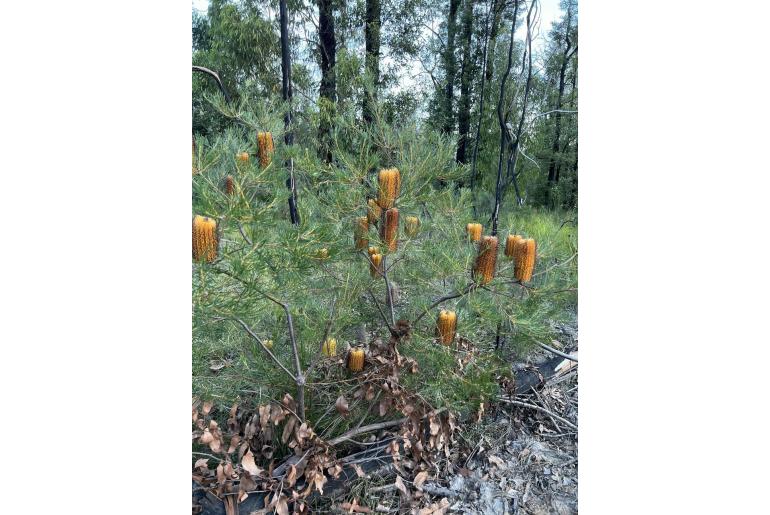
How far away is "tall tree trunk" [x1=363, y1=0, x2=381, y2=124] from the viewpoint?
1188mm

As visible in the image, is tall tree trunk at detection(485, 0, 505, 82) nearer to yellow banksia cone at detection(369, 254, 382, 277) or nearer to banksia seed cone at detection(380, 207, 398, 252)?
banksia seed cone at detection(380, 207, 398, 252)

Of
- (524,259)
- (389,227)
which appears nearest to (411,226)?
(389,227)

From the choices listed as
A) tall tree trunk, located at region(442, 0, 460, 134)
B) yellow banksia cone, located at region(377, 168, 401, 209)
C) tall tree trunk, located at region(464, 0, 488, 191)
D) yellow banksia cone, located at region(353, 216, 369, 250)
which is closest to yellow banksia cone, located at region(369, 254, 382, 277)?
yellow banksia cone, located at region(353, 216, 369, 250)

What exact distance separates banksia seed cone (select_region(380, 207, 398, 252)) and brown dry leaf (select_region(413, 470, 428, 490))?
2.09 ft

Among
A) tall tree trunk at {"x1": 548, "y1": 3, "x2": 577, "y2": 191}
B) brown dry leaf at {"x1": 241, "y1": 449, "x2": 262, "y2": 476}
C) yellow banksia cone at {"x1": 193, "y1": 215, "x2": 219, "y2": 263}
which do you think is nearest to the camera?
yellow banksia cone at {"x1": 193, "y1": 215, "x2": 219, "y2": 263}

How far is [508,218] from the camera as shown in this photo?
4.23 feet

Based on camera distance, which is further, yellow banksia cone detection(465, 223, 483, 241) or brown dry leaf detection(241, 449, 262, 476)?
yellow banksia cone detection(465, 223, 483, 241)

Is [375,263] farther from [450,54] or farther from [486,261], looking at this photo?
[450,54]

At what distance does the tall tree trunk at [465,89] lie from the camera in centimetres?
121
